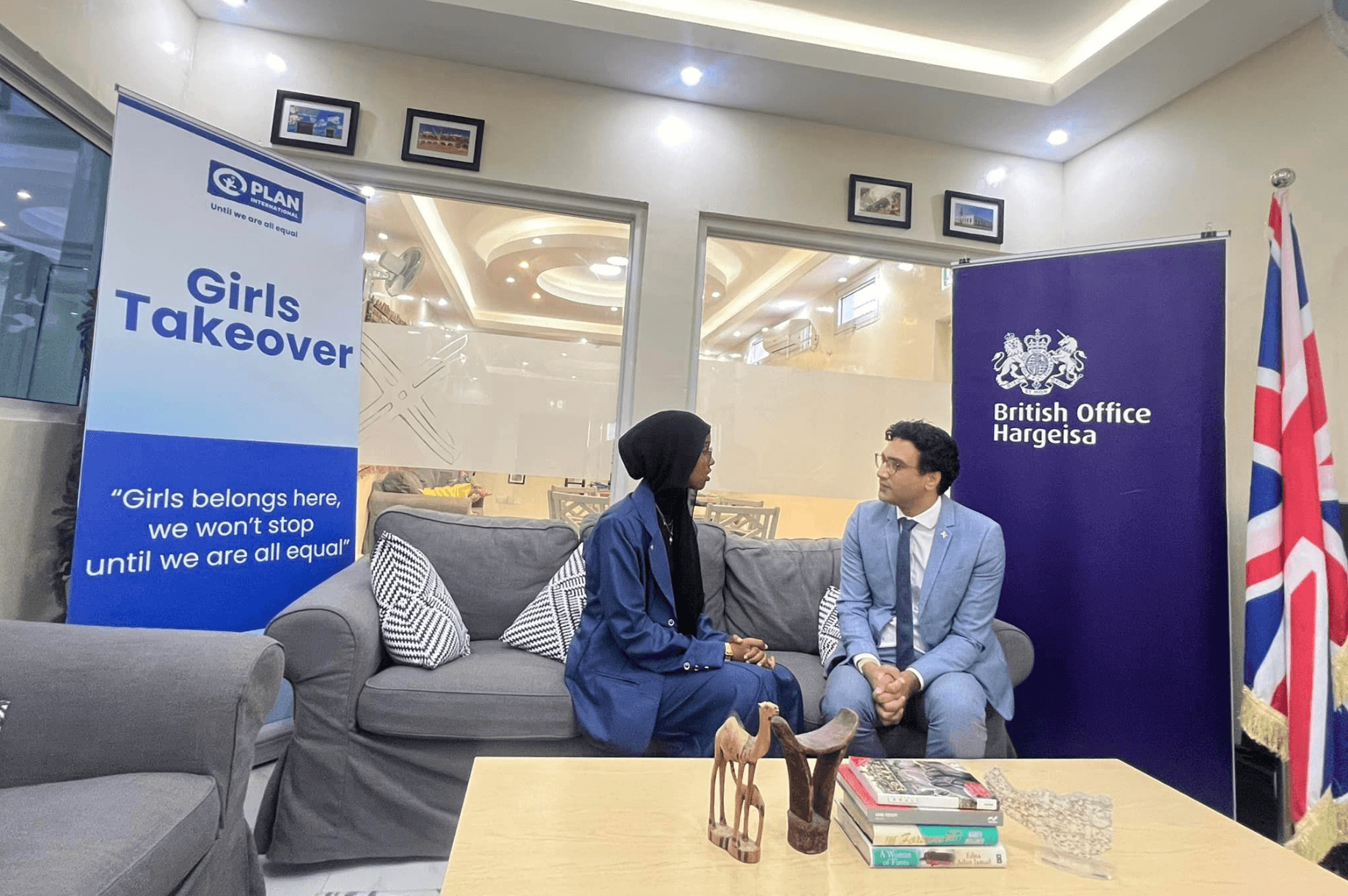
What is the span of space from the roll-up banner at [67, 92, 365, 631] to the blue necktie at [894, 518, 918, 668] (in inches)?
77.9

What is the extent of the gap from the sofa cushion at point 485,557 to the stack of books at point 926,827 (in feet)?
4.94

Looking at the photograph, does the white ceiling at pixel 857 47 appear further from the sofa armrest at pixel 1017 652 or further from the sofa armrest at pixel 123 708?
the sofa armrest at pixel 123 708

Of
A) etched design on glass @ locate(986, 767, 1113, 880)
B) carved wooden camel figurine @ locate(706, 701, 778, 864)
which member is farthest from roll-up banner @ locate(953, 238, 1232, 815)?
carved wooden camel figurine @ locate(706, 701, 778, 864)

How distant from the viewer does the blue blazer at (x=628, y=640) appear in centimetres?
177

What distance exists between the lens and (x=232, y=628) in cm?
221

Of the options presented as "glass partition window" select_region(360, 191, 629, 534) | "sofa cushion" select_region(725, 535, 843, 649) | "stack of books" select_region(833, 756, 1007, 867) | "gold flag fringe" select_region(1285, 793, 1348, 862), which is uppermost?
"glass partition window" select_region(360, 191, 629, 534)

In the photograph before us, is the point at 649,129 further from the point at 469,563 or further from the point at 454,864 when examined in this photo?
the point at 454,864

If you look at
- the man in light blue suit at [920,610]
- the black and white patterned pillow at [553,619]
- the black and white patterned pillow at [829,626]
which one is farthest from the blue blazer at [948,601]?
the black and white patterned pillow at [553,619]

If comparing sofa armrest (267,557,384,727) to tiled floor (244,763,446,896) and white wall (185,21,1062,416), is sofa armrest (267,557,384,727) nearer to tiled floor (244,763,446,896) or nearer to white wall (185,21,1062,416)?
tiled floor (244,763,446,896)

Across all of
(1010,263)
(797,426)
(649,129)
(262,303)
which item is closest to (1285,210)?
(1010,263)

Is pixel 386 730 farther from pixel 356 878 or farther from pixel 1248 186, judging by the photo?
pixel 1248 186

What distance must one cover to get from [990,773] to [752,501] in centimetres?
201

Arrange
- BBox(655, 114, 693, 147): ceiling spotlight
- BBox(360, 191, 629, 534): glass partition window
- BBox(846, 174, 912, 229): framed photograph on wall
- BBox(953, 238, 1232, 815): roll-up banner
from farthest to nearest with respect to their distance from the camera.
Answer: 1. BBox(846, 174, 912, 229): framed photograph on wall
2. BBox(655, 114, 693, 147): ceiling spotlight
3. BBox(360, 191, 629, 534): glass partition window
4. BBox(953, 238, 1232, 815): roll-up banner

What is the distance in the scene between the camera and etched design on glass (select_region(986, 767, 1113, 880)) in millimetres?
1020
